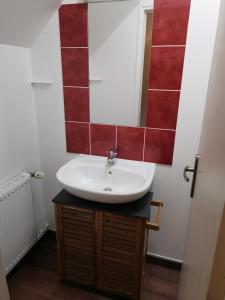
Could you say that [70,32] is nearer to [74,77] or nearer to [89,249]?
[74,77]

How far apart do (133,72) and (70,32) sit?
1.67 feet

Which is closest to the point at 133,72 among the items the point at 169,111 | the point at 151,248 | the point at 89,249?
the point at 169,111

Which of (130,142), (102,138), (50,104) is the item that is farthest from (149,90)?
(50,104)

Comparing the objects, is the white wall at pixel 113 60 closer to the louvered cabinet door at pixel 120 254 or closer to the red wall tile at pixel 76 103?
the red wall tile at pixel 76 103

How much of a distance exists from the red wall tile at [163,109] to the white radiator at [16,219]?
40.3 inches

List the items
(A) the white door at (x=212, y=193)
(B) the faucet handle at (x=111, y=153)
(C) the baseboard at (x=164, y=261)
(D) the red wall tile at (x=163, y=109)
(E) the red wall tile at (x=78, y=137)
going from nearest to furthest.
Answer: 1. (A) the white door at (x=212, y=193)
2. (D) the red wall tile at (x=163, y=109)
3. (B) the faucet handle at (x=111, y=153)
4. (E) the red wall tile at (x=78, y=137)
5. (C) the baseboard at (x=164, y=261)

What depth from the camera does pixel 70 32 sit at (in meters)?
1.56

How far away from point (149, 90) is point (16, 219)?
1.31m

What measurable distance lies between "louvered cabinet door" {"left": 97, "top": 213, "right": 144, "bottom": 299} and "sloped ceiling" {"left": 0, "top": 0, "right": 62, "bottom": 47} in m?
1.24

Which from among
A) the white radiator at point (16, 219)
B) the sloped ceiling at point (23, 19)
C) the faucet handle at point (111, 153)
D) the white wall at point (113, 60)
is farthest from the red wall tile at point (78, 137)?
the sloped ceiling at point (23, 19)

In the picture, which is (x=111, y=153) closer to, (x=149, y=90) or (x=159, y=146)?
(x=159, y=146)

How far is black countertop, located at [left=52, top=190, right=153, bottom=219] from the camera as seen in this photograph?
1341 mm

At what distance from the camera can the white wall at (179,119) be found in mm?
1330

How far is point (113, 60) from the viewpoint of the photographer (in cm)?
156
